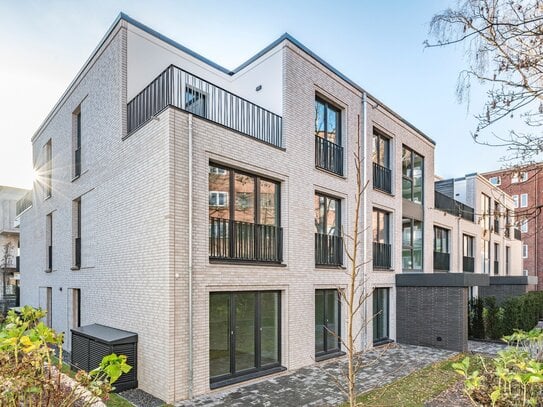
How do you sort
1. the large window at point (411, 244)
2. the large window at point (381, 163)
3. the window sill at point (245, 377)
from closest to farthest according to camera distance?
the window sill at point (245, 377) < the large window at point (381, 163) < the large window at point (411, 244)

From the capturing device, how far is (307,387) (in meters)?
8.23

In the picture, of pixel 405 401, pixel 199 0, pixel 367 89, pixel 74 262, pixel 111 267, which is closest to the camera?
pixel 405 401

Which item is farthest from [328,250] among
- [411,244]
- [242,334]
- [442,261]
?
[442,261]

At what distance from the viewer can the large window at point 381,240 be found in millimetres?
13555

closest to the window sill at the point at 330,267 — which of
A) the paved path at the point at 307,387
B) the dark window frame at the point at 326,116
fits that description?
the paved path at the point at 307,387

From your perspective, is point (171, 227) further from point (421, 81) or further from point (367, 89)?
point (367, 89)

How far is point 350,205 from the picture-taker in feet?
40.3

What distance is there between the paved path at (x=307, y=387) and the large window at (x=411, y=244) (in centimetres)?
482

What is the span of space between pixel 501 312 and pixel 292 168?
405 inches

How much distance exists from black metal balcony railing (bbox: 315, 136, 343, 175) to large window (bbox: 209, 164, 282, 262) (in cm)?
205

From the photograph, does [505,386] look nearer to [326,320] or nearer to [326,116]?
[326,320]

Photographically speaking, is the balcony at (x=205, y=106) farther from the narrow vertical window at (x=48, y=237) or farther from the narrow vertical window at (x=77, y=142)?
the narrow vertical window at (x=48, y=237)

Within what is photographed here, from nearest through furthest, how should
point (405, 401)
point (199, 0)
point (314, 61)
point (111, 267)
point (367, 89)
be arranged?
point (405, 401), point (199, 0), point (111, 267), point (314, 61), point (367, 89)

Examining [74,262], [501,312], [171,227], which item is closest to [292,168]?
[171,227]
